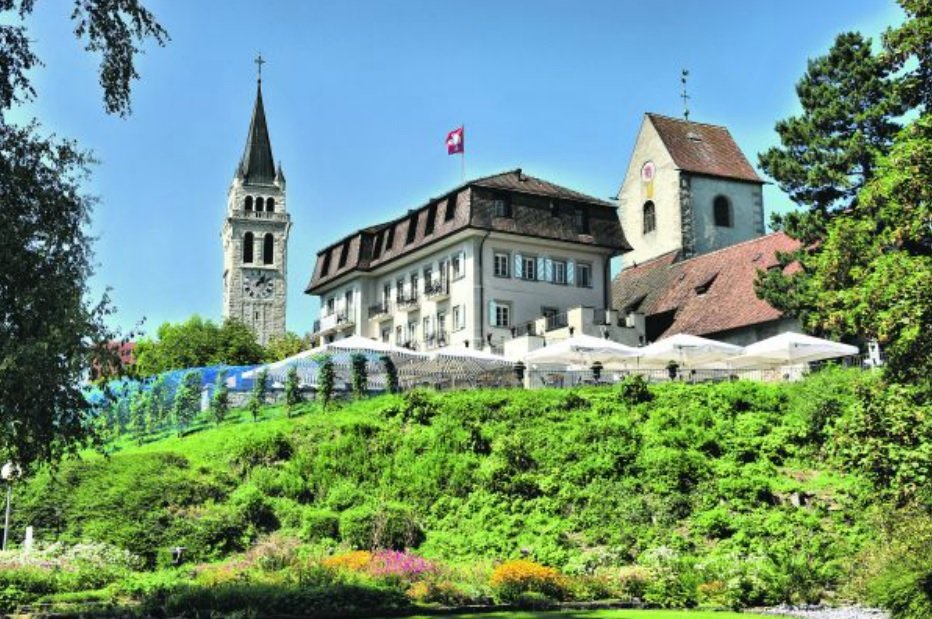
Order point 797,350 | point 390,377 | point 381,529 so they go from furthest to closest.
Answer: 1. point 390,377
2. point 797,350
3. point 381,529

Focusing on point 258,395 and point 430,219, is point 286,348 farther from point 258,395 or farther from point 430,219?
point 258,395

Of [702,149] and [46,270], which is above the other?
[702,149]

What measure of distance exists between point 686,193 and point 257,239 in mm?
61361

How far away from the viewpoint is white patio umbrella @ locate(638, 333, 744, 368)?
39688 mm

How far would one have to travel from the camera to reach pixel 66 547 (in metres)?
25.1

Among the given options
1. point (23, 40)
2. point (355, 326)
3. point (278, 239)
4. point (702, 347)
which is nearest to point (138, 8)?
point (23, 40)

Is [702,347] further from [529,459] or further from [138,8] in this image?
[138,8]

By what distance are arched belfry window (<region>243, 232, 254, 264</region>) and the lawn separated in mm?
99408

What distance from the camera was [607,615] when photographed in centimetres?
1786

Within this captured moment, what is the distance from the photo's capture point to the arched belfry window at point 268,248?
11500 centimetres

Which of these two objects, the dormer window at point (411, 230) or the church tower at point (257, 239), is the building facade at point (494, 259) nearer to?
the dormer window at point (411, 230)

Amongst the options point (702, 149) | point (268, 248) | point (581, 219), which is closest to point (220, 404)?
point (581, 219)

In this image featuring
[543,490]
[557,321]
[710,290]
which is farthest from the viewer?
[710,290]

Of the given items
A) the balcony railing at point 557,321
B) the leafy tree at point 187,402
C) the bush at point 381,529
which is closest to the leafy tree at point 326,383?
the leafy tree at point 187,402
